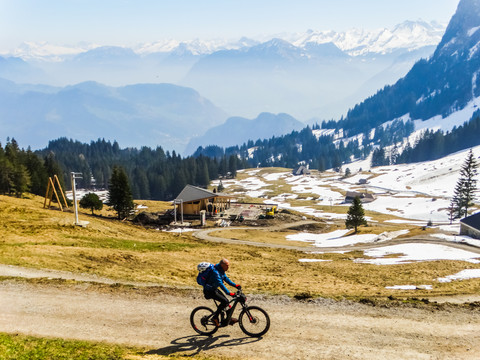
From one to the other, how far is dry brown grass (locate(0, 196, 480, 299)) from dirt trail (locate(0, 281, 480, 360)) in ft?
11.3

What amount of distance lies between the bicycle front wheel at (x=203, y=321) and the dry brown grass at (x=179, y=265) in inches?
250

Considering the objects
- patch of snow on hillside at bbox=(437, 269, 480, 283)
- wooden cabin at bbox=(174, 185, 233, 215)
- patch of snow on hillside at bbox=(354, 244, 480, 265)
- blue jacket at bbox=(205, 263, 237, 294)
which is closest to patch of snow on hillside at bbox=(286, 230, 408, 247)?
patch of snow on hillside at bbox=(354, 244, 480, 265)

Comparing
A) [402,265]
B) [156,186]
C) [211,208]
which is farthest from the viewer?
[156,186]

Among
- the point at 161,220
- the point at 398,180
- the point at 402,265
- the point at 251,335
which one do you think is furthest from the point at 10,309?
the point at 398,180

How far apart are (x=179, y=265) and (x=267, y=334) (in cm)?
1524

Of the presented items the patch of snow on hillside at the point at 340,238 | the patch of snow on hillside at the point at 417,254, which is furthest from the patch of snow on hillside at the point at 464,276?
the patch of snow on hillside at the point at 340,238

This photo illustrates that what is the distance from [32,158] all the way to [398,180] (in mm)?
178664

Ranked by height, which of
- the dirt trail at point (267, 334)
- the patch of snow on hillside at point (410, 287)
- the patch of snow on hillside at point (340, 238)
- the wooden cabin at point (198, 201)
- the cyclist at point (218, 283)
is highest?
the wooden cabin at point (198, 201)

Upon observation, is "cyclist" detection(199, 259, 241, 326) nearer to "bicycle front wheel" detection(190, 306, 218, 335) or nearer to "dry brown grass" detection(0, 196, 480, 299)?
"bicycle front wheel" detection(190, 306, 218, 335)

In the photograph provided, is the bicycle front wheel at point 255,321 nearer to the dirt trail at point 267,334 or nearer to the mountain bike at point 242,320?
the mountain bike at point 242,320

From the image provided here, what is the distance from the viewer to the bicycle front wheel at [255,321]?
14000 millimetres

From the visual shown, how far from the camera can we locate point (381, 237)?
60469 millimetres

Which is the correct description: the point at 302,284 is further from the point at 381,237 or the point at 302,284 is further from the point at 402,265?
the point at 381,237

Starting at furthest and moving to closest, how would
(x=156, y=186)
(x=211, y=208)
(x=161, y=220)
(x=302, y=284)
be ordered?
(x=156, y=186)
(x=211, y=208)
(x=161, y=220)
(x=302, y=284)
